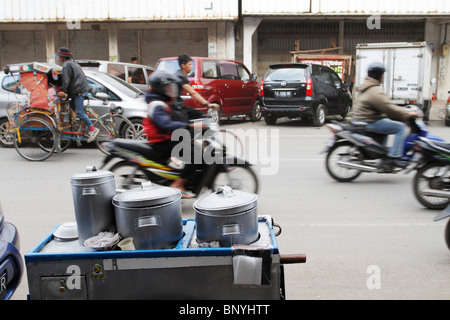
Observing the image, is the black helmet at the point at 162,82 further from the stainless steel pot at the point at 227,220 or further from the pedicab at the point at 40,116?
the pedicab at the point at 40,116

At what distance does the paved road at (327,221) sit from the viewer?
3443 millimetres

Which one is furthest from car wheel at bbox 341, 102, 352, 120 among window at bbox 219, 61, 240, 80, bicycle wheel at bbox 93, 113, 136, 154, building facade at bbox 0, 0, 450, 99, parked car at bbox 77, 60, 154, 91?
bicycle wheel at bbox 93, 113, 136, 154

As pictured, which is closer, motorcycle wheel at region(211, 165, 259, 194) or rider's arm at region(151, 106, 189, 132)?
rider's arm at region(151, 106, 189, 132)

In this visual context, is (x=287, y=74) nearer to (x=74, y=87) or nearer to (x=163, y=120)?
(x=74, y=87)

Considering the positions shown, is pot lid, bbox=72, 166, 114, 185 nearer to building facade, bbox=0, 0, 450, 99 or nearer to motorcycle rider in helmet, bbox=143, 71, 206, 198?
motorcycle rider in helmet, bbox=143, 71, 206, 198

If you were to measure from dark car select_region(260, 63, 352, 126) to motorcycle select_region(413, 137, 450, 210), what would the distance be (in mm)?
7210

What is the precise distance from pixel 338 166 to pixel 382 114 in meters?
0.95

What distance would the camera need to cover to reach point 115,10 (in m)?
17.2

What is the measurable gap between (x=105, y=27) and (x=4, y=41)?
4737mm

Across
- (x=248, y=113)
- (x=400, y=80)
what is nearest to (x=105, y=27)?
(x=248, y=113)

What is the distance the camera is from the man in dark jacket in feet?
26.4

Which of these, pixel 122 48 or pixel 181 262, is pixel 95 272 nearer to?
pixel 181 262

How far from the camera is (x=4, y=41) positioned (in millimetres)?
20094

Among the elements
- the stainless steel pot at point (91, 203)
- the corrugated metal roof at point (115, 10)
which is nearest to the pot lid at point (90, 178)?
the stainless steel pot at point (91, 203)
